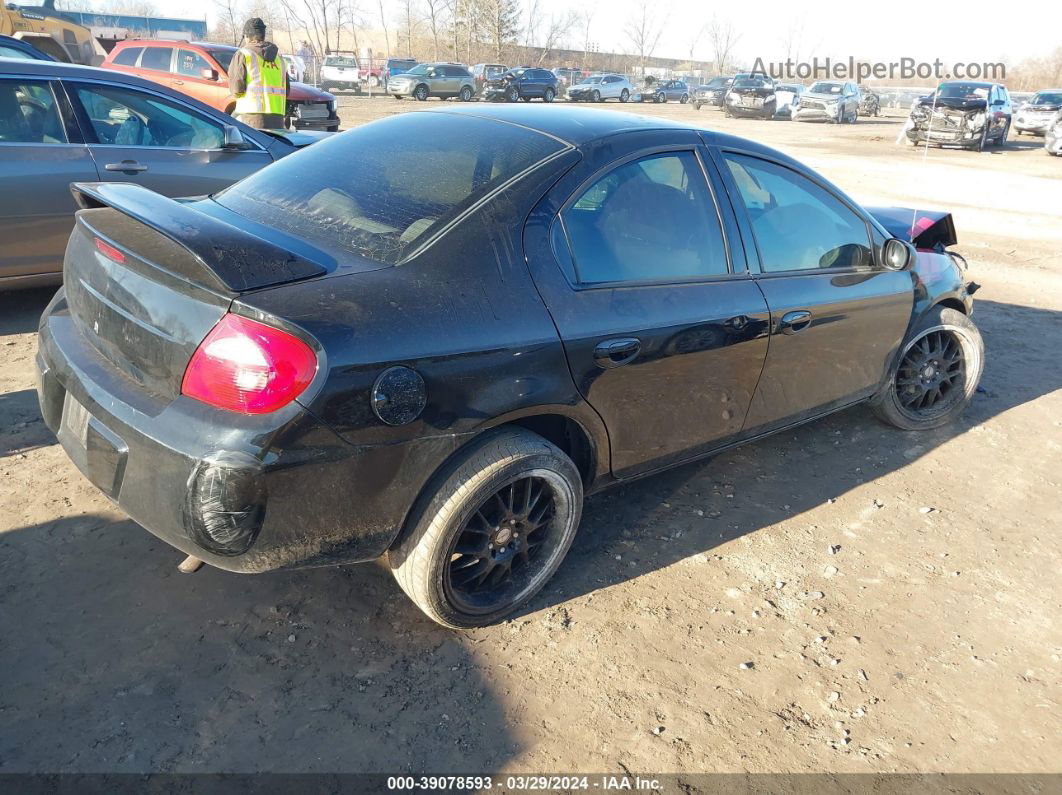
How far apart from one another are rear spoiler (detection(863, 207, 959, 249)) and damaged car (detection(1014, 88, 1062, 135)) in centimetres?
2624

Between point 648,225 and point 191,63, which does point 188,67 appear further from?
point 648,225

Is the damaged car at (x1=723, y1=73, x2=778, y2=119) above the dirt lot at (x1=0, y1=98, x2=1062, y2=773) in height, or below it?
above

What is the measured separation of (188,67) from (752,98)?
2475cm

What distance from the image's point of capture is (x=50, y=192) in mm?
4844

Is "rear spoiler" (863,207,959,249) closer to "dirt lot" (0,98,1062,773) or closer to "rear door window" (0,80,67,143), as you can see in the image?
"dirt lot" (0,98,1062,773)

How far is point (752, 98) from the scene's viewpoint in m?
32.3

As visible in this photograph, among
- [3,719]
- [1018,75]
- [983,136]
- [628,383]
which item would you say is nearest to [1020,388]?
[628,383]

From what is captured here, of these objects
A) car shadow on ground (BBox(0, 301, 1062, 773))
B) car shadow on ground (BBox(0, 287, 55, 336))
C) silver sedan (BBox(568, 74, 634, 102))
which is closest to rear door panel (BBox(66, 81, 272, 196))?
car shadow on ground (BBox(0, 287, 55, 336))

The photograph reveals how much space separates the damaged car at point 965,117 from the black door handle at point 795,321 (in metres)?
21.1

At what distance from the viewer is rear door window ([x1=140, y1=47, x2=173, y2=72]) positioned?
14.2 m

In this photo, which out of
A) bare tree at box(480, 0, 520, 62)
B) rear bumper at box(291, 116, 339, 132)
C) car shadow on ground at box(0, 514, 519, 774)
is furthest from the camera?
bare tree at box(480, 0, 520, 62)

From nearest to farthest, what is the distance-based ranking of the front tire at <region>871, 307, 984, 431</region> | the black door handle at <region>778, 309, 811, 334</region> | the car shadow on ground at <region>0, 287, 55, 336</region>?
the black door handle at <region>778, 309, 811, 334</region>, the front tire at <region>871, 307, 984, 431</region>, the car shadow on ground at <region>0, 287, 55, 336</region>

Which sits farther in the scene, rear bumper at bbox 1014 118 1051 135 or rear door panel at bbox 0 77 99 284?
rear bumper at bbox 1014 118 1051 135

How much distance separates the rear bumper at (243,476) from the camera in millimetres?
2066
